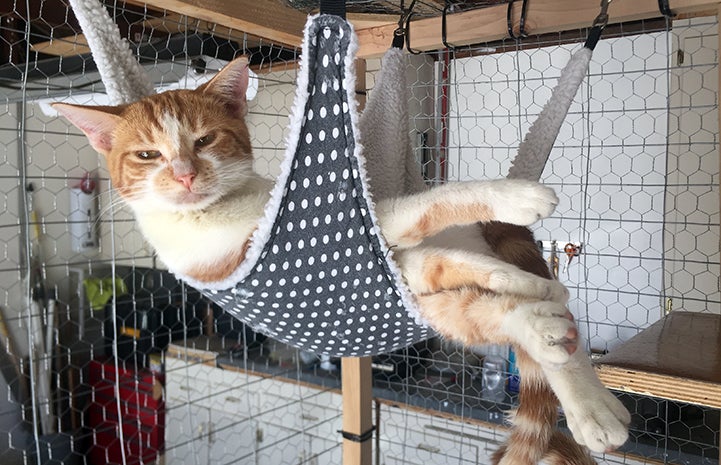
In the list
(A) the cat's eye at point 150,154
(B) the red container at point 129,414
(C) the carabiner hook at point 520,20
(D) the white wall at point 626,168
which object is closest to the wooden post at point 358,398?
(C) the carabiner hook at point 520,20

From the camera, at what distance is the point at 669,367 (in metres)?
0.67

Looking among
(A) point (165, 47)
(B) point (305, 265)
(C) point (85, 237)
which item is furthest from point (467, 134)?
(C) point (85, 237)

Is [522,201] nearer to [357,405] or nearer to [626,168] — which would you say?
[357,405]

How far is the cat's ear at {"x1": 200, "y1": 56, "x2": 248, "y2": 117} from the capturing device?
2.35 feet

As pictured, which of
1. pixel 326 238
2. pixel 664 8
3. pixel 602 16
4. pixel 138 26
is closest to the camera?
pixel 326 238

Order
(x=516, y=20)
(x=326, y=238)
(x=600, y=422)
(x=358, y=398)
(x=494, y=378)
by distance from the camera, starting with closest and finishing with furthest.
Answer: (x=600, y=422) → (x=326, y=238) → (x=516, y=20) → (x=358, y=398) → (x=494, y=378)

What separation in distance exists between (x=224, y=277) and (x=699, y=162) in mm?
1386

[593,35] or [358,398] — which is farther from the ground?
[593,35]

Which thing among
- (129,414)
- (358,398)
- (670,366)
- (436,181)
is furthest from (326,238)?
(129,414)

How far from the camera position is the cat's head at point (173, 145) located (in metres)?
0.67

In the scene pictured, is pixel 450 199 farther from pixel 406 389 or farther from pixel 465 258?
pixel 406 389

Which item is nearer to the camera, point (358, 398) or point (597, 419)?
point (597, 419)

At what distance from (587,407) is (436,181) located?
0.85 metres

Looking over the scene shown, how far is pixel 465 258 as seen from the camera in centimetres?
60
